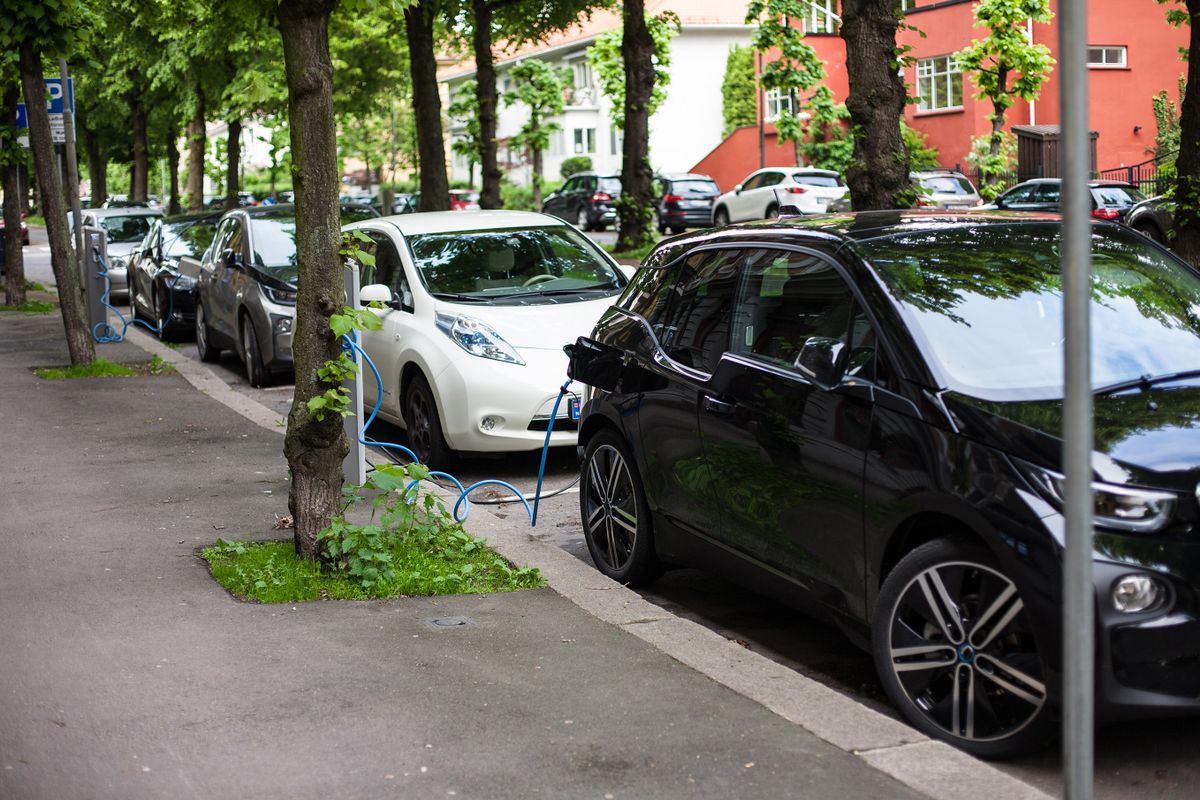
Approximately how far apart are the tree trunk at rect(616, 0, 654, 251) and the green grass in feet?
61.6

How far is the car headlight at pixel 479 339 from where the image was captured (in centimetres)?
978

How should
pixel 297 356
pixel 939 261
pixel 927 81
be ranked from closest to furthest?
pixel 939 261 → pixel 297 356 → pixel 927 81

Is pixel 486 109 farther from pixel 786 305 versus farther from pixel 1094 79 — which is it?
pixel 1094 79

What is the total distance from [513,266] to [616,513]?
4.21 m

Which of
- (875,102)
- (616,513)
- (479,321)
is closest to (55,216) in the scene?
(479,321)

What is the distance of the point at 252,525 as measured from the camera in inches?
313

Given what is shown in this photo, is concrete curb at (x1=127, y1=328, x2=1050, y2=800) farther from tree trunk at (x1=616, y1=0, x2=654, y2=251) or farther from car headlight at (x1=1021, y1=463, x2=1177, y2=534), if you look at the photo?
tree trunk at (x1=616, y1=0, x2=654, y2=251)

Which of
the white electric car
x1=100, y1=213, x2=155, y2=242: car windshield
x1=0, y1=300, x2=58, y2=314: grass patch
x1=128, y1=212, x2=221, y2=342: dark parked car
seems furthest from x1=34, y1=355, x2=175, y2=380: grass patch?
x1=100, y1=213, x2=155, y2=242: car windshield

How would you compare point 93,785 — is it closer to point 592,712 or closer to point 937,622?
point 592,712

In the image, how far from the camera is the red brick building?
44.9m

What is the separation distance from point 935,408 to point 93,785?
2.83m

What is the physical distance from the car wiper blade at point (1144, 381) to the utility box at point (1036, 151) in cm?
3765

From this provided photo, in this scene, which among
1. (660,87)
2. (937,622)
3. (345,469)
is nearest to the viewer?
(937,622)

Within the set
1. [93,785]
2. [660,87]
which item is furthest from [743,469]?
[660,87]
